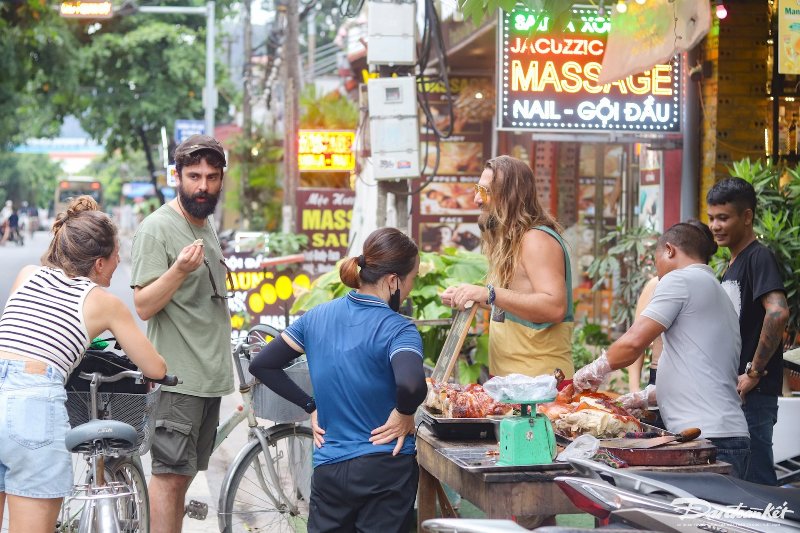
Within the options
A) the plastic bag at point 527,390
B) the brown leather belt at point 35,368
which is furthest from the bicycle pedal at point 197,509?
the plastic bag at point 527,390

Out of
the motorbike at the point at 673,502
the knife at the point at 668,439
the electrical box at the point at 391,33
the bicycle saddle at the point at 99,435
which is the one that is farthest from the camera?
the electrical box at the point at 391,33

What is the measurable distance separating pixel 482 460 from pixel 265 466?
A: 2143 millimetres

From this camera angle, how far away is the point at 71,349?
15.0 ft

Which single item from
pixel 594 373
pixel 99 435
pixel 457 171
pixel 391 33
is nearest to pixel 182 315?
pixel 99 435

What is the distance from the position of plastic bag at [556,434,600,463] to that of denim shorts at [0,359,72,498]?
6.74 feet

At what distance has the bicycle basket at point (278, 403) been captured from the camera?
5.97 metres

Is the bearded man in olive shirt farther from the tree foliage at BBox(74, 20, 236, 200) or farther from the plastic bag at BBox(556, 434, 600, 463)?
the tree foliage at BBox(74, 20, 236, 200)

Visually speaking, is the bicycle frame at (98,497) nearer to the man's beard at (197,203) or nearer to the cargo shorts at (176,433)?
the cargo shorts at (176,433)

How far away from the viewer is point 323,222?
1728 centimetres

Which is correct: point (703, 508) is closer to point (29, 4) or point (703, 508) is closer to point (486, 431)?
point (486, 431)

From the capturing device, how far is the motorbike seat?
11.5ft

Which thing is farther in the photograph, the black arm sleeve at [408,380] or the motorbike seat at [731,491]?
the black arm sleeve at [408,380]

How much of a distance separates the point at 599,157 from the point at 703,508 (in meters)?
12.1

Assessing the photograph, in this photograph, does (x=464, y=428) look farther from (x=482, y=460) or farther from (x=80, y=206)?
(x=80, y=206)
